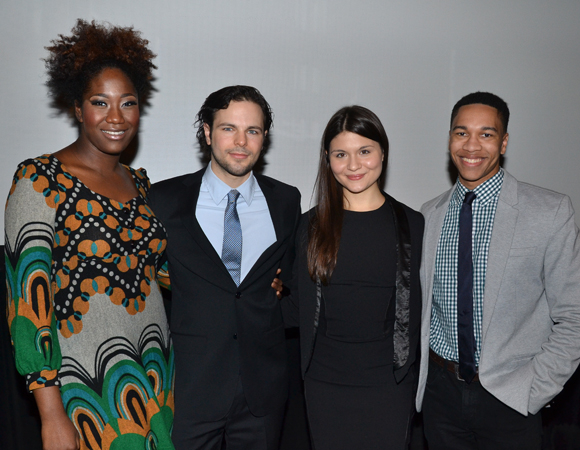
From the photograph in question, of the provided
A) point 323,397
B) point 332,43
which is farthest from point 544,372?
point 332,43

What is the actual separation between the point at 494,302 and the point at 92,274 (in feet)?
4.67

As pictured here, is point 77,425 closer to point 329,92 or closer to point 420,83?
point 329,92

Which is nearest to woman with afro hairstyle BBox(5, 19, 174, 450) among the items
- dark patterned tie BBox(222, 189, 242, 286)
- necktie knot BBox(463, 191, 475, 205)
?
dark patterned tie BBox(222, 189, 242, 286)

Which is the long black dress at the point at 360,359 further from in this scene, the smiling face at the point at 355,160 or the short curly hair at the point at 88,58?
the short curly hair at the point at 88,58

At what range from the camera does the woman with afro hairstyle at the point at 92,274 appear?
152cm

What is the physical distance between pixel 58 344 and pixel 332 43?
235cm

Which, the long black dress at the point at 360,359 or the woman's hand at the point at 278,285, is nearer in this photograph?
the long black dress at the point at 360,359

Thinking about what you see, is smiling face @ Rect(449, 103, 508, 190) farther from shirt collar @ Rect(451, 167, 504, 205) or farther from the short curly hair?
the short curly hair

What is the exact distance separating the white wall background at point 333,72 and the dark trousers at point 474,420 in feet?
5.02

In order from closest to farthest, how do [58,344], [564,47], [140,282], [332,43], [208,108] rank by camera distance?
[58,344]
[140,282]
[208,108]
[332,43]
[564,47]

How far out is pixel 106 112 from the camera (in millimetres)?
1802

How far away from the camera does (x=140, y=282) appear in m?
1.80

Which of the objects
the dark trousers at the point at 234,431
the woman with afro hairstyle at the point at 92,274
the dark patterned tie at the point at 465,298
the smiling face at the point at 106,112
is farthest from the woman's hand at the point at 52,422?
the dark patterned tie at the point at 465,298

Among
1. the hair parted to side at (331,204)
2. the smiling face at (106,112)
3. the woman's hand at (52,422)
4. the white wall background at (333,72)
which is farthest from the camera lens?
the white wall background at (333,72)
